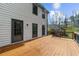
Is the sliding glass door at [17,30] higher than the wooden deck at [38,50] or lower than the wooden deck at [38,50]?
higher

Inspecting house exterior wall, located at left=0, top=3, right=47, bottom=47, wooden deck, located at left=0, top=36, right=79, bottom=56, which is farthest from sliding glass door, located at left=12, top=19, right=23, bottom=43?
wooden deck, located at left=0, top=36, right=79, bottom=56

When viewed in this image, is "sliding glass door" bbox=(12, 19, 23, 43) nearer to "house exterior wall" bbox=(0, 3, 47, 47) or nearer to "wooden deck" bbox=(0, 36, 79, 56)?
"house exterior wall" bbox=(0, 3, 47, 47)

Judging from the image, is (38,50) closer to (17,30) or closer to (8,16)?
(8,16)

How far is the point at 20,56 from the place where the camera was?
17.3 ft

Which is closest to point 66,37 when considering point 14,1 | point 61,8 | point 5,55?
point 61,8

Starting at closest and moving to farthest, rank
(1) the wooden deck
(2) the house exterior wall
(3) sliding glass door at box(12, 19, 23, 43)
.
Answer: (1) the wooden deck
(2) the house exterior wall
(3) sliding glass door at box(12, 19, 23, 43)

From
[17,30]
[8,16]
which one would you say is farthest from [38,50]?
[17,30]

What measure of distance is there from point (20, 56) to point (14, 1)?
11.6ft

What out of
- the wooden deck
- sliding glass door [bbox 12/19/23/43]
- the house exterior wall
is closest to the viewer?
the wooden deck

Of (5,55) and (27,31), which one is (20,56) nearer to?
(5,55)

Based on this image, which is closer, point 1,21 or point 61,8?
point 1,21

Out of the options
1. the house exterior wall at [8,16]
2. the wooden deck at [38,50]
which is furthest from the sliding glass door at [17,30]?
the wooden deck at [38,50]

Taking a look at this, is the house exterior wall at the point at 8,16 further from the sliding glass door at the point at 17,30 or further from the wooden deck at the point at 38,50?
the wooden deck at the point at 38,50

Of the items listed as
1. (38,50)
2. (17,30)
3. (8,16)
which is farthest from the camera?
(17,30)
